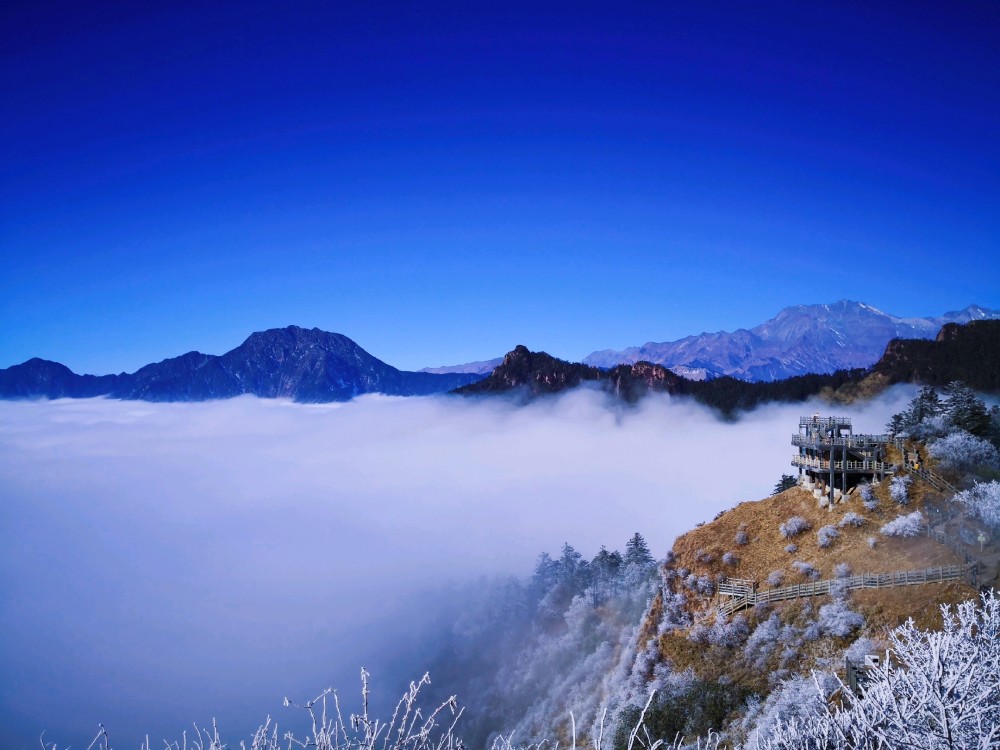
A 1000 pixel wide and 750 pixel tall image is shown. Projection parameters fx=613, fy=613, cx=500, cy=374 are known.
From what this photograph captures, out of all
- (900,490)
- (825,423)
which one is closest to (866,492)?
(900,490)

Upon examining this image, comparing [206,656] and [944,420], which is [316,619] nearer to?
[206,656]

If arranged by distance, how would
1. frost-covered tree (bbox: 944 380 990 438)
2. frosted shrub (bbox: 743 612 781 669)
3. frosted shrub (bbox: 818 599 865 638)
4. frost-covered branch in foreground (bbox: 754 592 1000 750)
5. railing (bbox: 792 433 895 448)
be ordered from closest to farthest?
frost-covered branch in foreground (bbox: 754 592 1000 750)
frosted shrub (bbox: 818 599 865 638)
frosted shrub (bbox: 743 612 781 669)
railing (bbox: 792 433 895 448)
frost-covered tree (bbox: 944 380 990 438)

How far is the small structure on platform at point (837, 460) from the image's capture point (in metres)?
42.1

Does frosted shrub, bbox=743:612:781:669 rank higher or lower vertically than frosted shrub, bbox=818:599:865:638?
lower

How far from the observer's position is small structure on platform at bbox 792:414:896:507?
4212cm

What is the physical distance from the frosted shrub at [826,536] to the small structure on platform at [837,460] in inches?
133

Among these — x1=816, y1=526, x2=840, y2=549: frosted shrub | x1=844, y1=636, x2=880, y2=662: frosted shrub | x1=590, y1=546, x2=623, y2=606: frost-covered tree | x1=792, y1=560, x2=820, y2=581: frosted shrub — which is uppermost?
x1=816, y1=526, x2=840, y2=549: frosted shrub

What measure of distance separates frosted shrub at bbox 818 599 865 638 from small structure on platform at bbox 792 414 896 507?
10.3 m

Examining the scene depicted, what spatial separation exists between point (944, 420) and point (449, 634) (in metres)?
68.6

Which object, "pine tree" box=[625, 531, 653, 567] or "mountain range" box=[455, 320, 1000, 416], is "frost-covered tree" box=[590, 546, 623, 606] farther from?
"mountain range" box=[455, 320, 1000, 416]

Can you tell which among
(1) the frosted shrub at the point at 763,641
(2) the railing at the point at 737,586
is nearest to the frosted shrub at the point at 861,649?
(1) the frosted shrub at the point at 763,641

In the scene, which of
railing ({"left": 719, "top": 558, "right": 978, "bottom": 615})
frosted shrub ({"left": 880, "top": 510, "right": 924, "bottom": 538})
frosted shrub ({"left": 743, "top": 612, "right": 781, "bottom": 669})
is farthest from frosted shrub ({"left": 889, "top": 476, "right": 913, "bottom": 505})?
frosted shrub ({"left": 743, "top": 612, "right": 781, "bottom": 669})

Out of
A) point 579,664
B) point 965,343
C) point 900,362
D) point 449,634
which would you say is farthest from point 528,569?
point 965,343

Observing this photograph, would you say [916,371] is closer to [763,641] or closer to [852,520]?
[852,520]
